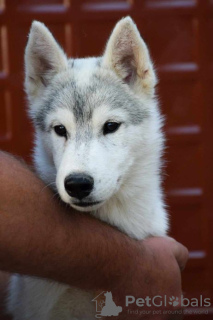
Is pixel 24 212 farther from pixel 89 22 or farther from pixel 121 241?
pixel 89 22

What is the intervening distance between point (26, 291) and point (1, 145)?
99.6 inches

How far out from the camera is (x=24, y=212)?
2.04 m

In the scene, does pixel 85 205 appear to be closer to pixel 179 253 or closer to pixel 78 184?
pixel 78 184

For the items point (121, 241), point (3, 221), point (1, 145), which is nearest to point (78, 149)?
point (121, 241)

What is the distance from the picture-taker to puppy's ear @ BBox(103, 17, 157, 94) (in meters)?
2.86

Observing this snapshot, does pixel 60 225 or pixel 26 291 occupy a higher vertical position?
pixel 60 225

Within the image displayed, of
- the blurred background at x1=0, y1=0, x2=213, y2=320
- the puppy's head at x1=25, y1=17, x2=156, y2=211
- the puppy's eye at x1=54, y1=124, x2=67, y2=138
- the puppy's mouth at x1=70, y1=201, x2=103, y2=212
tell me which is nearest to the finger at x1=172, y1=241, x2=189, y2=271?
the puppy's head at x1=25, y1=17, x2=156, y2=211

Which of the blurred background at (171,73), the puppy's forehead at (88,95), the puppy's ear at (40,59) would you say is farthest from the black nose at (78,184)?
the blurred background at (171,73)

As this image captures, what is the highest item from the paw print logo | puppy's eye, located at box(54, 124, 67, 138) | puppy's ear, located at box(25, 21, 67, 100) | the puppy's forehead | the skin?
puppy's ear, located at box(25, 21, 67, 100)

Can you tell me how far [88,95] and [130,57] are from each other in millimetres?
395

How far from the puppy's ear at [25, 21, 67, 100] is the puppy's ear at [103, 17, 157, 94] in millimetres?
246

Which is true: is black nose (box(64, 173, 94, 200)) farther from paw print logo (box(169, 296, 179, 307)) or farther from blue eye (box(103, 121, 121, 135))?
paw print logo (box(169, 296, 179, 307))

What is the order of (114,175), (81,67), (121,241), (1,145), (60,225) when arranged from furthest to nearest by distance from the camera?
(1,145)
(81,67)
(114,175)
(121,241)
(60,225)

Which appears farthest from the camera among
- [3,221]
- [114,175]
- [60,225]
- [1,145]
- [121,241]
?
[1,145]
